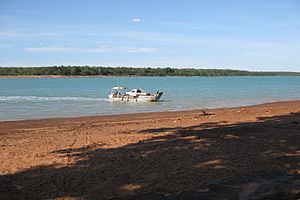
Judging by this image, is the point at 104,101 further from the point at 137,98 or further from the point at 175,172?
the point at 175,172

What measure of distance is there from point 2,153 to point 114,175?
4.19m

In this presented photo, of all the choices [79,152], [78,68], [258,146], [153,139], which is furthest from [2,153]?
[78,68]

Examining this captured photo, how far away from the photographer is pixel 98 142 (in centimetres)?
1112

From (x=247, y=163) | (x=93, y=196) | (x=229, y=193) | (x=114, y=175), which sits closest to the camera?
(x=229, y=193)

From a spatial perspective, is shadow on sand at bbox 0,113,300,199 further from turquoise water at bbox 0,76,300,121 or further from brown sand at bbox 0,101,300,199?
Result: turquoise water at bbox 0,76,300,121

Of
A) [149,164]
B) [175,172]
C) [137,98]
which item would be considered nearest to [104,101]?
[137,98]

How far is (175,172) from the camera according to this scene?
7.04 m

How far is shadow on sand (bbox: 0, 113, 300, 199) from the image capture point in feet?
18.3

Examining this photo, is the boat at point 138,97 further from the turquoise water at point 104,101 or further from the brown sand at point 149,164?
the brown sand at point 149,164

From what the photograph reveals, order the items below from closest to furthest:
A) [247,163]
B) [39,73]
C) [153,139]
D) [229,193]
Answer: [229,193], [247,163], [153,139], [39,73]

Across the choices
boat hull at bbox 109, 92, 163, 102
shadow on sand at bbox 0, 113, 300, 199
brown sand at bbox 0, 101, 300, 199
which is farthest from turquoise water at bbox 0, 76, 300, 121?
shadow on sand at bbox 0, 113, 300, 199

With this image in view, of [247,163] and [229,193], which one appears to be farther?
[247,163]

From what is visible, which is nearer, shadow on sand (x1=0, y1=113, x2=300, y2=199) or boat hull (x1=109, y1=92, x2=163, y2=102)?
shadow on sand (x1=0, y1=113, x2=300, y2=199)

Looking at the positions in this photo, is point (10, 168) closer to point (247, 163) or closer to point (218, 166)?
point (218, 166)
